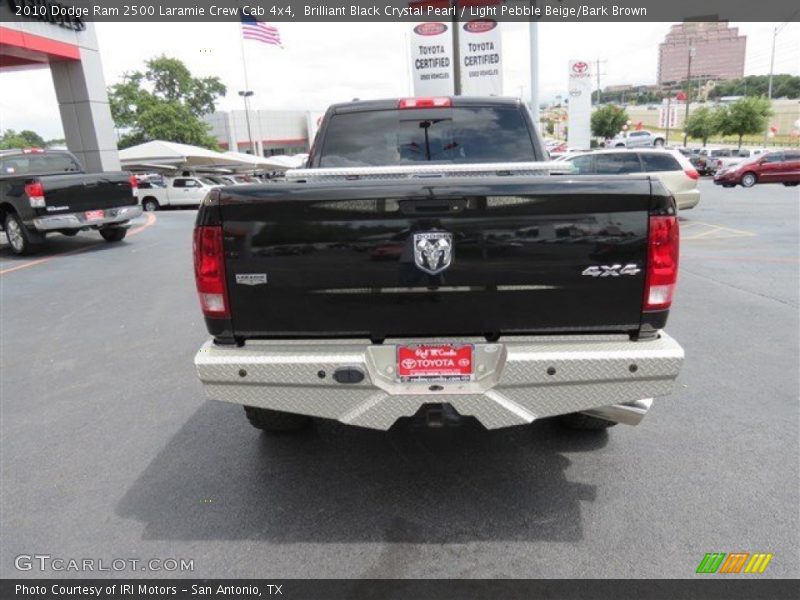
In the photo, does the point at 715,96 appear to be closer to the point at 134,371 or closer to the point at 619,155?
the point at 619,155

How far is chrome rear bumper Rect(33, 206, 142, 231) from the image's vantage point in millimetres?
10766

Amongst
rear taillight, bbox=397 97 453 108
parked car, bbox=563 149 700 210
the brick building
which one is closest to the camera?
rear taillight, bbox=397 97 453 108

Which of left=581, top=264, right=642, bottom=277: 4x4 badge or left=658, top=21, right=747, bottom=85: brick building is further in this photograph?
left=658, top=21, right=747, bottom=85: brick building

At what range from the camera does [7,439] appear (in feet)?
12.7

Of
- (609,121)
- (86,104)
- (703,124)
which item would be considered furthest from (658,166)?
(609,121)

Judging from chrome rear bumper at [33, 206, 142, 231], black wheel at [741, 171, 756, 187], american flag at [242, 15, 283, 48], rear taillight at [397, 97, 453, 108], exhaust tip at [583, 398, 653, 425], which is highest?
american flag at [242, 15, 283, 48]

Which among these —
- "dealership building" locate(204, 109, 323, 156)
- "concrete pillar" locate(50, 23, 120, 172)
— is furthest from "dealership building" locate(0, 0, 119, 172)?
"dealership building" locate(204, 109, 323, 156)

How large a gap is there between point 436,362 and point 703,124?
73528mm

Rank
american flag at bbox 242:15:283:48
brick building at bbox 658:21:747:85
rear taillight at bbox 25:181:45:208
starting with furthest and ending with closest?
brick building at bbox 658:21:747:85, american flag at bbox 242:15:283:48, rear taillight at bbox 25:181:45:208

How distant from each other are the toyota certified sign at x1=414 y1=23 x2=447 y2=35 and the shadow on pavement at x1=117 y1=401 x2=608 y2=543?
1798 centimetres

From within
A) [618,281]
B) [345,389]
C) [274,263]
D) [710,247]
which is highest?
[274,263]

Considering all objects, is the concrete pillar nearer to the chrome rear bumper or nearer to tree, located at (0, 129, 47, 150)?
the chrome rear bumper
